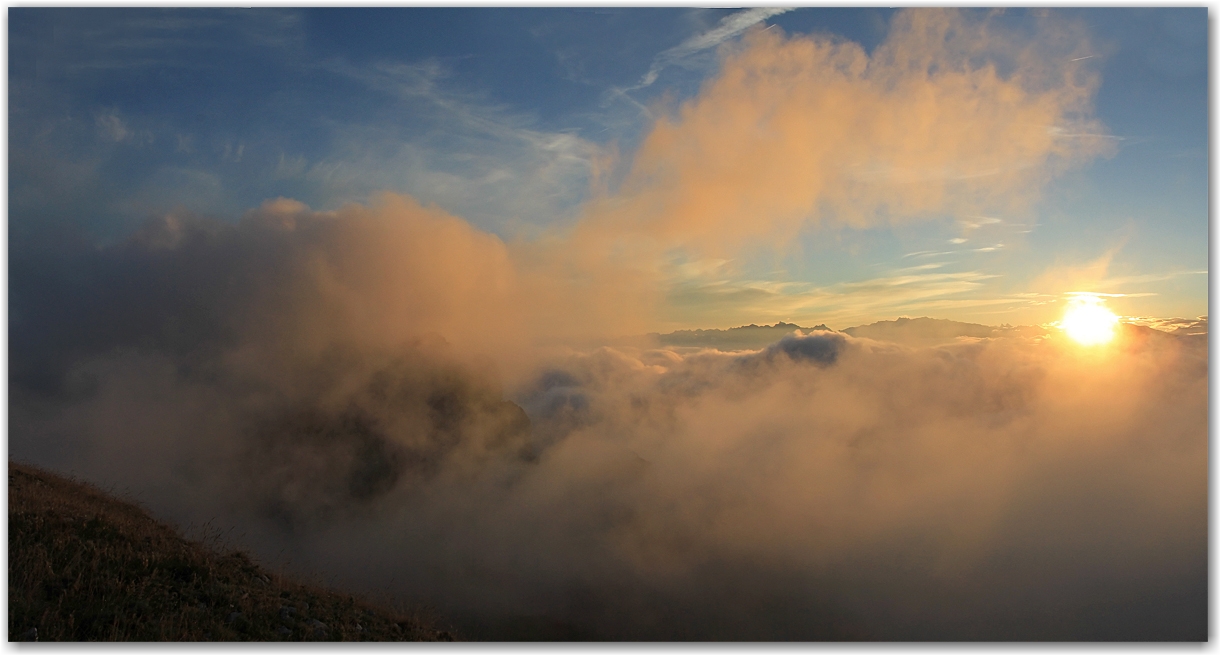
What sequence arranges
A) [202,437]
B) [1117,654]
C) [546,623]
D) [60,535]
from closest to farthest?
[1117,654] < [60,535] < [202,437] < [546,623]

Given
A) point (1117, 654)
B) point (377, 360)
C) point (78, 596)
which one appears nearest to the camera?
point (78, 596)

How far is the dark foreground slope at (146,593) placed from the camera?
719 centimetres

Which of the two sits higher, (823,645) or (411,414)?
(823,645)

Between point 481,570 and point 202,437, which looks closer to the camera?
point 202,437

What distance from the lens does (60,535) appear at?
8664mm

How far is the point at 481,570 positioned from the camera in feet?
553

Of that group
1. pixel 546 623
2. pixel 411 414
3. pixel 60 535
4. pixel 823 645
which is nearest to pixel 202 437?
pixel 411 414

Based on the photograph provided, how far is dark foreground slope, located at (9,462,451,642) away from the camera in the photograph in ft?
23.6

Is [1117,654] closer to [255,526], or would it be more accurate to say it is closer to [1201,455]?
[1201,455]

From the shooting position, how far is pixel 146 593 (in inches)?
309

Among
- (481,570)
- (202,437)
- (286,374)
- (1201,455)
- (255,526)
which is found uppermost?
(1201,455)

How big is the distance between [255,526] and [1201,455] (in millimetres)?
130153

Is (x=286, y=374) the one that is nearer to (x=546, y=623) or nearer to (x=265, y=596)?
(x=546, y=623)

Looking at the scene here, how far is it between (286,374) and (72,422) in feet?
85.4
